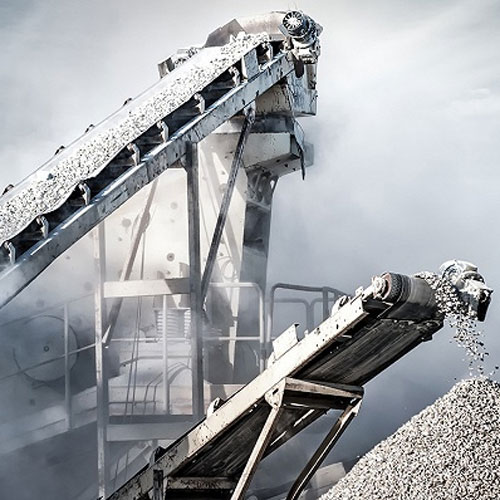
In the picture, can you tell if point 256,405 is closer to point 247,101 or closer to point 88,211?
point 88,211

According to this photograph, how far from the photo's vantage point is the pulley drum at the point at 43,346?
7.52m

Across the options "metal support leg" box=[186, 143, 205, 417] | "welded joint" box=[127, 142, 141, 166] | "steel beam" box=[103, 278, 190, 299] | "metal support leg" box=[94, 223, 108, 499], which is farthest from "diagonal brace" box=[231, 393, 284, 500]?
"welded joint" box=[127, 142, 141, 166]

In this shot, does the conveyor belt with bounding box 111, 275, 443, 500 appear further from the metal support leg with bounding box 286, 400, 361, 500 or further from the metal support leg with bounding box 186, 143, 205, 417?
the metal support leg with bounding box 186, 143, 205, 417

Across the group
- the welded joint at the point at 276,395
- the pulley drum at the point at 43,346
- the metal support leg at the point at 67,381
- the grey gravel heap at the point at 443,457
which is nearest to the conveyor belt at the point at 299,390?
the welded joint at the point at 276,395

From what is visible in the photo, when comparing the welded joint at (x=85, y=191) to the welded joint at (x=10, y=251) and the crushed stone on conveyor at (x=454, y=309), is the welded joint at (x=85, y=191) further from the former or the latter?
the crushed stone on conveyor at (x=454, y=309)

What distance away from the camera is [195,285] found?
6.98 meters

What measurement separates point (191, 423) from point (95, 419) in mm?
832

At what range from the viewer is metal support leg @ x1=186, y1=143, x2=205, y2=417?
22.4 ft

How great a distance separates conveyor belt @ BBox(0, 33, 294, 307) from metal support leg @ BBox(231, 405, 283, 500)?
1.47m

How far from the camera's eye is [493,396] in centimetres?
551

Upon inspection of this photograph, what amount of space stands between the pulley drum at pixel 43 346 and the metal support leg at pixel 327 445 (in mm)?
2310

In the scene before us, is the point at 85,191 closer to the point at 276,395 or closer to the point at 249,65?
the point at 276,395

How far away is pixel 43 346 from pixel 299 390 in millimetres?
2997

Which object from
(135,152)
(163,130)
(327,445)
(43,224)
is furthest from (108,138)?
(327,445)
